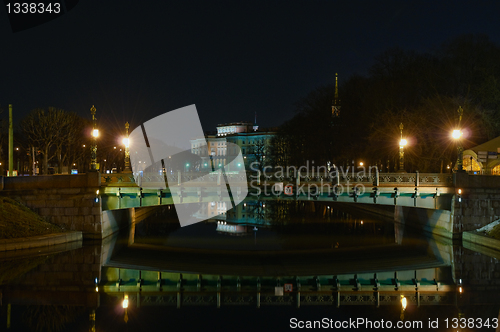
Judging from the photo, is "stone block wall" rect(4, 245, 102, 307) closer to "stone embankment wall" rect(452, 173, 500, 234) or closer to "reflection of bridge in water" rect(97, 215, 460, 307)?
"reflection of bridge in water" rect(97, 215, 460, 307)

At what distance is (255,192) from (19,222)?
15140mm

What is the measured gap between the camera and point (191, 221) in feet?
194

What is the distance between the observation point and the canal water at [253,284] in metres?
19.5

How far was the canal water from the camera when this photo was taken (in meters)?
19.5

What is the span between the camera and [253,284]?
85.5ft

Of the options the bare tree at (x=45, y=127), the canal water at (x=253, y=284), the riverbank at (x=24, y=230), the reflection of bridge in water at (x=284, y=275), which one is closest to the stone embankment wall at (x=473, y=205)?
the canal water at (x=253, y=284)

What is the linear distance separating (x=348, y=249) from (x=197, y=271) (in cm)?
1185

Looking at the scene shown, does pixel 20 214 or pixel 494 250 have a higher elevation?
pixel 20 214

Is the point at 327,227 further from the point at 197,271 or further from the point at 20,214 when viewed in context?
the point at 20,214

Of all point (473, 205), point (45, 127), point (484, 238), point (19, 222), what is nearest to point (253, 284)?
point (19, 222)

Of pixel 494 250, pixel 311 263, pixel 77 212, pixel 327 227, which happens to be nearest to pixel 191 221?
pixel 327 227

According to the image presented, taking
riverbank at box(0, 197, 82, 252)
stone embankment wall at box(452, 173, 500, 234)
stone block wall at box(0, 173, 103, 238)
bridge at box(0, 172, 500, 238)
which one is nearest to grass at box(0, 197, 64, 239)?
riverbank at box(0, 197, 82, 252)

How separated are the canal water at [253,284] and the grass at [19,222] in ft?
5.71

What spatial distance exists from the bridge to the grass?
31.7 inches
